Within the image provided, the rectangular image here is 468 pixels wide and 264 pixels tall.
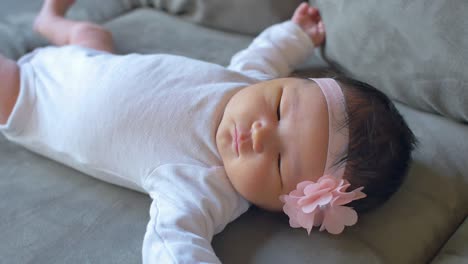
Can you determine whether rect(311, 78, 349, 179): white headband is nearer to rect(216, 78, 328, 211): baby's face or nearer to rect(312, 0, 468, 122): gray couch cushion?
rect(216, 78, 328, 211): baby's face

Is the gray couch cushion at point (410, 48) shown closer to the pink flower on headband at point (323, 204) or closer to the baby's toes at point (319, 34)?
the baby's toes at point (319, 34)

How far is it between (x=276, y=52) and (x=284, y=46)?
3 cm

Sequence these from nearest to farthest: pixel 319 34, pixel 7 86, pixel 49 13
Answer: pixel 7 86
pixel 319 34
pixel 49 13

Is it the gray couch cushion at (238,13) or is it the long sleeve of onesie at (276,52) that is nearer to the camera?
the long sleeve of onesie at (276,52)

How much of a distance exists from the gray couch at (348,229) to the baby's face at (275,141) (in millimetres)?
76

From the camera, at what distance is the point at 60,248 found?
87cm

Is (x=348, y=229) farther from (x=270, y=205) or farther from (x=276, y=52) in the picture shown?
(x=276, y=52)

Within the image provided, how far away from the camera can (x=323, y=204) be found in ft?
2.62

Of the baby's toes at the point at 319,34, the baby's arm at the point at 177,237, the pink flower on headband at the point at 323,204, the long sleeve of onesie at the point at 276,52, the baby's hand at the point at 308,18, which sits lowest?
the baby's arm at the point at 177,237

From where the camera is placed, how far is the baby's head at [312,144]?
2.72 ft

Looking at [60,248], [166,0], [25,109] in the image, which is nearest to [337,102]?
[60,248]

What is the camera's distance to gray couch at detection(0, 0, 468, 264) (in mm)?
840

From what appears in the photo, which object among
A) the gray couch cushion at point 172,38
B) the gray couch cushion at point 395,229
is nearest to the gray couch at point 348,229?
the gray couch cushion at point 395,229

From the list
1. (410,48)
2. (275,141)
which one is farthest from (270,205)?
(410,48)
